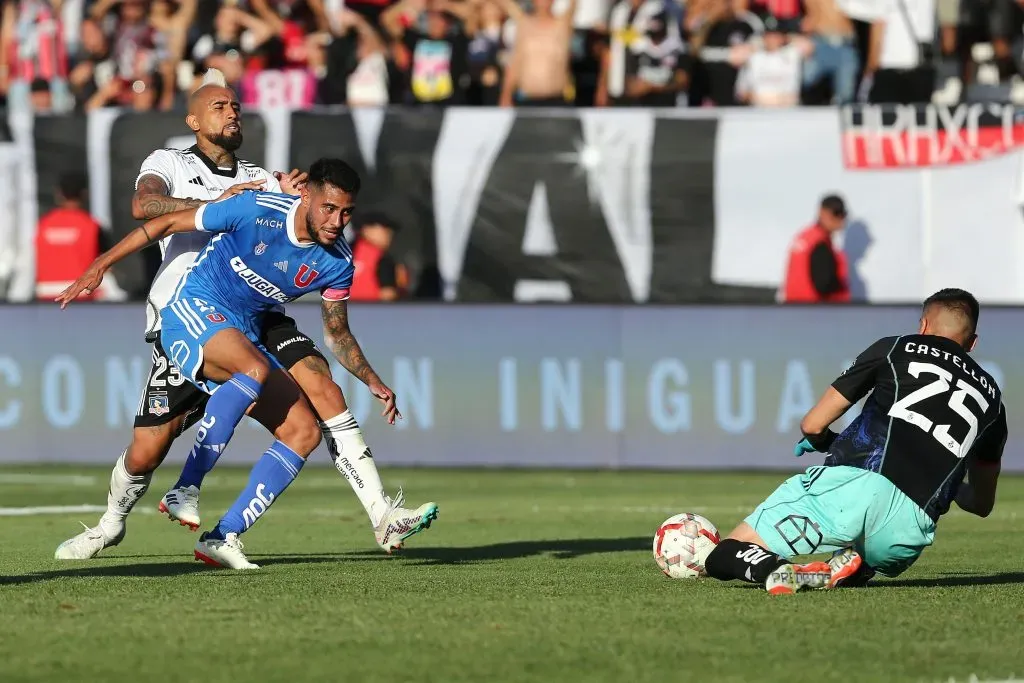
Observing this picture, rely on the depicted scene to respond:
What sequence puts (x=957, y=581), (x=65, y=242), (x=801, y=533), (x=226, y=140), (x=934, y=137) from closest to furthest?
(x=801, y=533)
(x=957, y=581)
(x=226, y=140)
(x=934, y=137)
(x=65, y=242)

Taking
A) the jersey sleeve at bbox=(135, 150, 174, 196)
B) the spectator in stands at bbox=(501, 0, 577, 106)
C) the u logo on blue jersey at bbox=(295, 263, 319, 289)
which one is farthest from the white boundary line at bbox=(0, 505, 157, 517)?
the spectator in stands at bbox=(501, 0, 577, 106)

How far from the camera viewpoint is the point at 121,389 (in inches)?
688

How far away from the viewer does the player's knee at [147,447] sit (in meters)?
9.69

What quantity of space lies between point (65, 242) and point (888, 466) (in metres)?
12.7

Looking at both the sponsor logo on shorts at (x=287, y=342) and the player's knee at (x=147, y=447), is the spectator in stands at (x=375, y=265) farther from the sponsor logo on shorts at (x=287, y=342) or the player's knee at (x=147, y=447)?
the sponsor logo on shorts at (x=287, y=342)

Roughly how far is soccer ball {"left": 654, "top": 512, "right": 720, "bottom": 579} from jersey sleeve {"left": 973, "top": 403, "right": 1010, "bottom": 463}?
1.30 m

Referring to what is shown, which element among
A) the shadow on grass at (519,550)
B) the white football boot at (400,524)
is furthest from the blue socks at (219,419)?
the shadow on grass at (519,550)

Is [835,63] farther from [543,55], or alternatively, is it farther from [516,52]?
[516,52]

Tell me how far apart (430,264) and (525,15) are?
2.86 metres

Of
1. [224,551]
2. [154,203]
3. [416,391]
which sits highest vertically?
[154,203]

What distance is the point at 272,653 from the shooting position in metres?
6.29

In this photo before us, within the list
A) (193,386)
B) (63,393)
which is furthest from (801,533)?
(63,393)

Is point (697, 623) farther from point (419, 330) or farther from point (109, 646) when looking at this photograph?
point (419, 330)

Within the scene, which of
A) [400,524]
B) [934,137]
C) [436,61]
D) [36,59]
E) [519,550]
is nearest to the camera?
[400,524]
